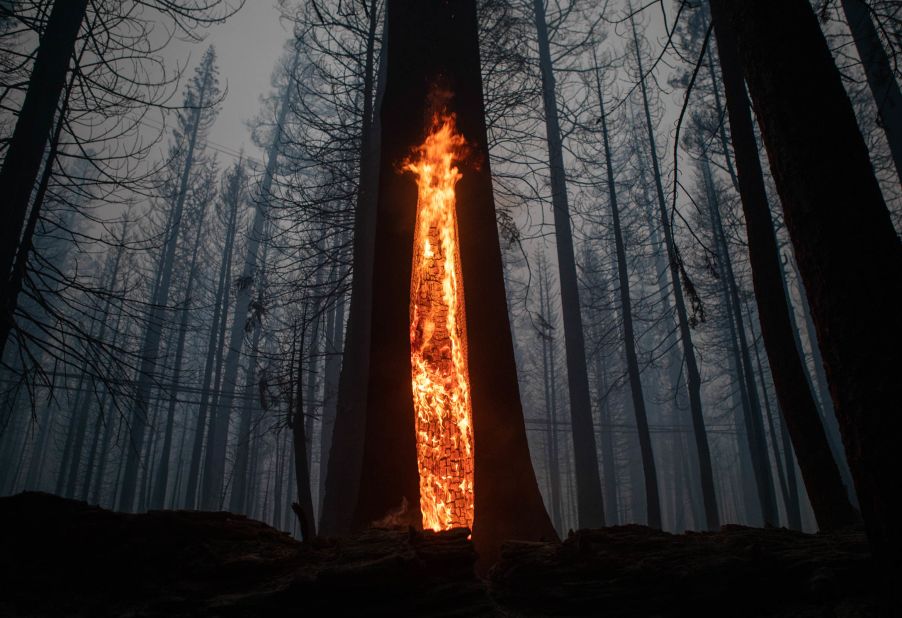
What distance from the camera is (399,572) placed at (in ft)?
6.29

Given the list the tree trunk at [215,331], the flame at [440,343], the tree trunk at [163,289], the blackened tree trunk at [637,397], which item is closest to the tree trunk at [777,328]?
the flame at [440,343]

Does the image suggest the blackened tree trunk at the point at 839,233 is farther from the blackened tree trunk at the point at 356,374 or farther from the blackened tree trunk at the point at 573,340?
the blackened tree trunk at the point at 573,340

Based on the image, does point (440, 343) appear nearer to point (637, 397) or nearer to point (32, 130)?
point (32, 130)

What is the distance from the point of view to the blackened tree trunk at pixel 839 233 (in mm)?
1586

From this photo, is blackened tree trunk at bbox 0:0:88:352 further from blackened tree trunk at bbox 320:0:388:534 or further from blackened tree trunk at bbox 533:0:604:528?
blackened tree trunk at bbox 533:0:604:528

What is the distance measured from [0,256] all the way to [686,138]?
1685 centimetres

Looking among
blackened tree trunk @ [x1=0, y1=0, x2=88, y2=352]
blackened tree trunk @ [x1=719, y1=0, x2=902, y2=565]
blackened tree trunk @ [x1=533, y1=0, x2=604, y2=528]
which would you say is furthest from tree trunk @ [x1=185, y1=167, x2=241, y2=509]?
blackened tree trunk @ [x1=719, y1=0, x2=902, y2=565]

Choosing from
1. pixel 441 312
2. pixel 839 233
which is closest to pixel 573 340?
pixel 441 312

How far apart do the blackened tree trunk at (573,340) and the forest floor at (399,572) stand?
9531 mm

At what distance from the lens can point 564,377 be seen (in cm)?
3275

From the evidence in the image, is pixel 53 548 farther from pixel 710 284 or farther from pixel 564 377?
pixel 564 377

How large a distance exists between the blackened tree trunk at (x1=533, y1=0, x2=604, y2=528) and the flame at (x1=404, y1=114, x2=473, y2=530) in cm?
766

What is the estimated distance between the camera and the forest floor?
6.03ft

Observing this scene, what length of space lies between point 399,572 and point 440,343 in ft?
6.05
